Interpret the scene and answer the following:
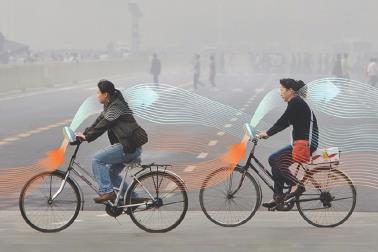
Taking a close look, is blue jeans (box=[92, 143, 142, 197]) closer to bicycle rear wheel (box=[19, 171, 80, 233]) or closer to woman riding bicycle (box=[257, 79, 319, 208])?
bicycle rear wheel (box=[19, 171, 80, 233])

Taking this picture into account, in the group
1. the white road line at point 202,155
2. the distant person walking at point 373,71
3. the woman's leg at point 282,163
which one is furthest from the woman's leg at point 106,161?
the distant person walking at point 373,71

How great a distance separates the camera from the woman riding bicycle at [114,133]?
31.4ft

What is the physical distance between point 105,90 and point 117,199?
3.38 ft

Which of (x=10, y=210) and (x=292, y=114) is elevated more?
(x=292, y=114)

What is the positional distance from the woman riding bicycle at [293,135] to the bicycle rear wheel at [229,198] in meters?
0.23

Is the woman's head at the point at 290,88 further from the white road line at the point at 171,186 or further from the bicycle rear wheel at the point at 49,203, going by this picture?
the bicycle rear wheel at the point at 49,203

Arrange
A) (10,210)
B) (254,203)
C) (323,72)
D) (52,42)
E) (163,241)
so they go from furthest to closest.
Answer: (52,42) → (323,72) → (10,210) → (254,203) → (163,241)

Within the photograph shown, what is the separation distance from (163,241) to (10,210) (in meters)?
3.13

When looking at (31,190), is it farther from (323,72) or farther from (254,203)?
(323,72)

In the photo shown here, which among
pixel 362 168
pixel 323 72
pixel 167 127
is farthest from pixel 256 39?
pixel 362 168

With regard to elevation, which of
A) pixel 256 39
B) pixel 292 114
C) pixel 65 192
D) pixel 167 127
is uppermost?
pixel 292 114

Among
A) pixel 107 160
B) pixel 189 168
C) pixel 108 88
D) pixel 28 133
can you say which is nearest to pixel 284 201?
pixel 107 160

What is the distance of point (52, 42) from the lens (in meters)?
144

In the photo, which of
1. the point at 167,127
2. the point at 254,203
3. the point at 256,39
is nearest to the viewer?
the point at 254,203
